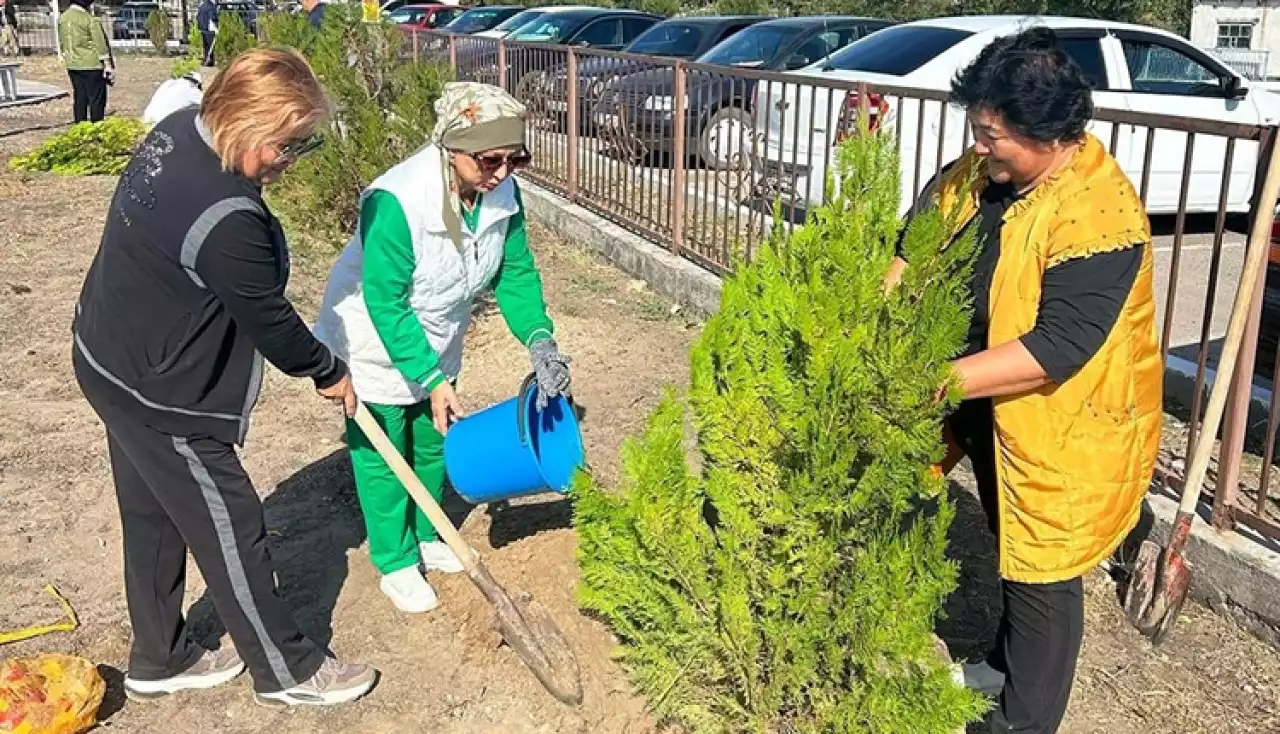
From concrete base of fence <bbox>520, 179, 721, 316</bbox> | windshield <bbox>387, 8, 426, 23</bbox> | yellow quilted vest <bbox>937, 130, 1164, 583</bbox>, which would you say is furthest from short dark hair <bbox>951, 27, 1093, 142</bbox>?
windshield <bbox>387, 8, 426, 23</bbox>

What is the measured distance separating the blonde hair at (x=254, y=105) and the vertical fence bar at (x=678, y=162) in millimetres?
4264

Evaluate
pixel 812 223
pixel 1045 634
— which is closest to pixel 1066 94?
pixel 812 223

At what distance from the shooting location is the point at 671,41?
1213 centimetres

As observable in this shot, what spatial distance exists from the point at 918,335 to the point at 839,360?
0.51ft

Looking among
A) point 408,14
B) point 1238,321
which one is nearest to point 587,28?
point 408,14

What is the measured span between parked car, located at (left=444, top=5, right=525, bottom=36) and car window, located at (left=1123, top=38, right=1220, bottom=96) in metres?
11.3

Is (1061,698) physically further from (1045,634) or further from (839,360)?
(839,360)

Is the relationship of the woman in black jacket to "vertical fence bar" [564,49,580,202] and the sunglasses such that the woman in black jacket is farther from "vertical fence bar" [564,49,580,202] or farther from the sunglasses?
"vertical fence bar" [564,49,580,202]

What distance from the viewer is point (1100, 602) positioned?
349cm

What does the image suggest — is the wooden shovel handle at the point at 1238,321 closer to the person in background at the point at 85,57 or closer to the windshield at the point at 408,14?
the person in background at the point at 85,57

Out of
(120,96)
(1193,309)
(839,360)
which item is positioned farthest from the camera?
(120,96)

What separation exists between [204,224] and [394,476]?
1.14 m

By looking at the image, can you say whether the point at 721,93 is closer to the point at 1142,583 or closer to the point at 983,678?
the point at 1142,583

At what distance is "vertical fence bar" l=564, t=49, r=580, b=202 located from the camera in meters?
8.23
